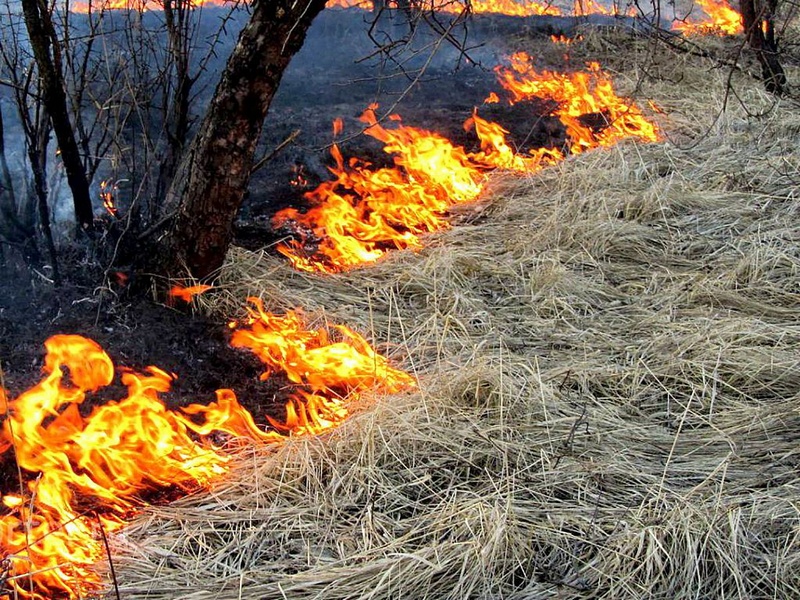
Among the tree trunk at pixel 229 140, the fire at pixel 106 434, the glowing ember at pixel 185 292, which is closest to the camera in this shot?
the fire at pixel 106 434

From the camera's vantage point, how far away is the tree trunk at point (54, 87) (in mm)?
3750

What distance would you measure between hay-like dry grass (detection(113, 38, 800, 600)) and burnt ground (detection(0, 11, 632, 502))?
0.45 metres

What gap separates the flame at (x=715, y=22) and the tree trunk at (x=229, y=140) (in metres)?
8.25

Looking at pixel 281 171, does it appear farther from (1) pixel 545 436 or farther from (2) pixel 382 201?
(1) pixel 545 436

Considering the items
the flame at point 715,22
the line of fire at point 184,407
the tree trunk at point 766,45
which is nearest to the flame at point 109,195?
the line of fire at point 184,407

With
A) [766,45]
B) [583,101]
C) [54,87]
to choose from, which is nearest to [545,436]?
[54,87]

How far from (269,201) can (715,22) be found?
823 centimetres

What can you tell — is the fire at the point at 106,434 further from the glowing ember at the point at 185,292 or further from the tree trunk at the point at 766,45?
the tree trunk at the point at 766,45

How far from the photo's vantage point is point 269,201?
18.7 feet

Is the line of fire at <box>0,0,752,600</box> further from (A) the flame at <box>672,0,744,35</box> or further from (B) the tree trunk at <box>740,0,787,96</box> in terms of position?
(A) the flame at <box>672,0,744,35</box>

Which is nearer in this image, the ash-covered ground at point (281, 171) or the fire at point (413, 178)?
the ash-covered ground at point (281, 171)

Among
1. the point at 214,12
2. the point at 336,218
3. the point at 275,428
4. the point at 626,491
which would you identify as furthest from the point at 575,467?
the point at 214,12

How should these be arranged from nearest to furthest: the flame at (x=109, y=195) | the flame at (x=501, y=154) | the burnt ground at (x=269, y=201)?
the burnt ground at (x=269, y=201)
the flame at (x=109, y=195)
the flame at (x=501, y=154)

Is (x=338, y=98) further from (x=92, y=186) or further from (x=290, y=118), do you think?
(x=92, y=186)
